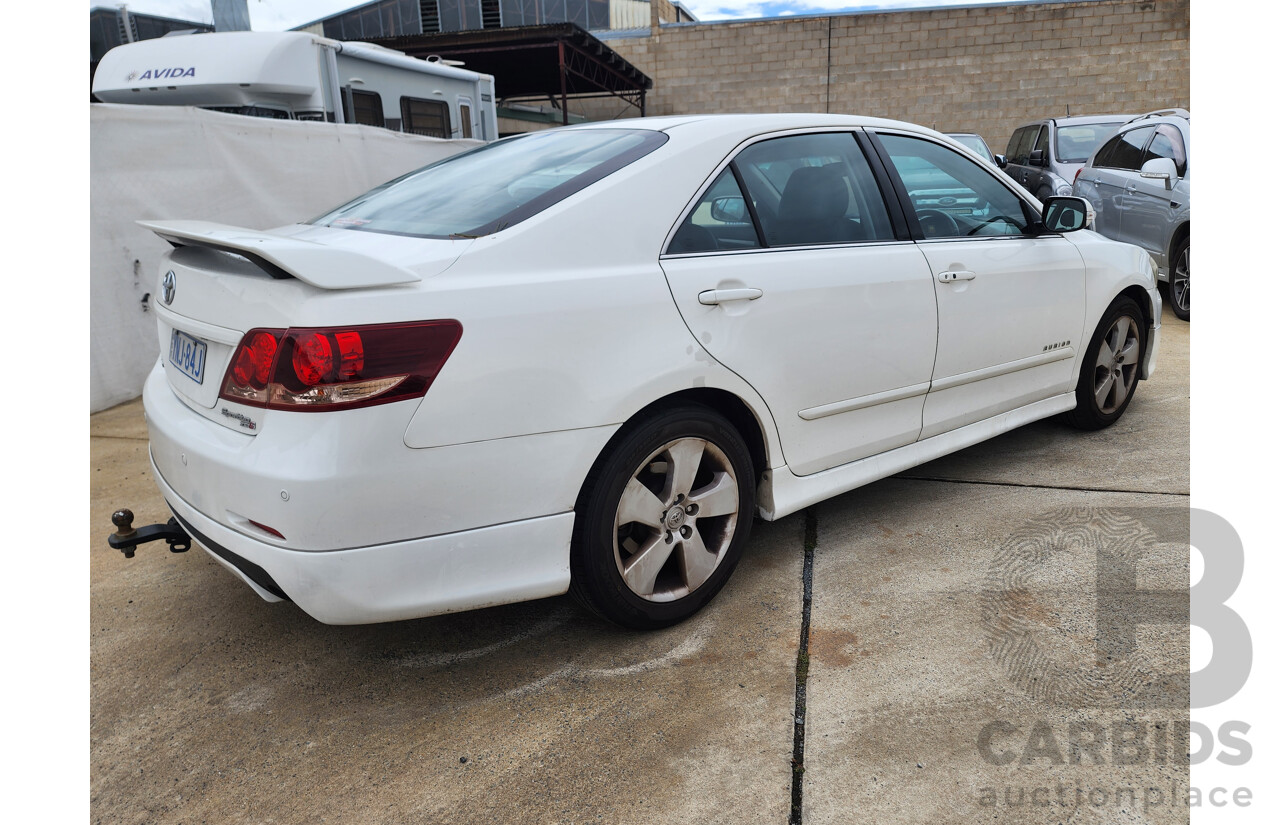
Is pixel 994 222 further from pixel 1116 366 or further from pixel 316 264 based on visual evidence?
pixel 316 264

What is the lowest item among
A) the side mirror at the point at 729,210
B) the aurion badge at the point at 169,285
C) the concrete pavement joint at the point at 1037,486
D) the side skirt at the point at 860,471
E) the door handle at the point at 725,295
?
the concrete pavement joint at the point at 1037,486

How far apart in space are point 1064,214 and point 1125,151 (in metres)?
5.67

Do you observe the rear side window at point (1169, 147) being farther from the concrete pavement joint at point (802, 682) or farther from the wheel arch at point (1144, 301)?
the concrete pavement joint at point (802, 682)

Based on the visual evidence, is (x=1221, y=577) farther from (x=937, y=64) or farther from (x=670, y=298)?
(x=937, y=64)

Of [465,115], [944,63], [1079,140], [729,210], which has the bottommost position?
[729,210]

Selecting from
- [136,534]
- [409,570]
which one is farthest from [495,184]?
[136,534]

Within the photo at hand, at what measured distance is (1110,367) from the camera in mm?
4203

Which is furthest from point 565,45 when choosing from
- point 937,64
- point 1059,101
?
point 1059,101

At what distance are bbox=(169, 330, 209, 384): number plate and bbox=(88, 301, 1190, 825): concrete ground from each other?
865 mm

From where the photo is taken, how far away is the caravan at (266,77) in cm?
Answer: 752

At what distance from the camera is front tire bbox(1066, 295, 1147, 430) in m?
4.07

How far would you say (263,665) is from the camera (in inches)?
99.3

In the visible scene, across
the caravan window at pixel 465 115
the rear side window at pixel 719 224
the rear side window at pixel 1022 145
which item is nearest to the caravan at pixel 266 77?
the caravan window at pixel 465 115

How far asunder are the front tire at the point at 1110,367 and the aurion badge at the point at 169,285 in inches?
147
